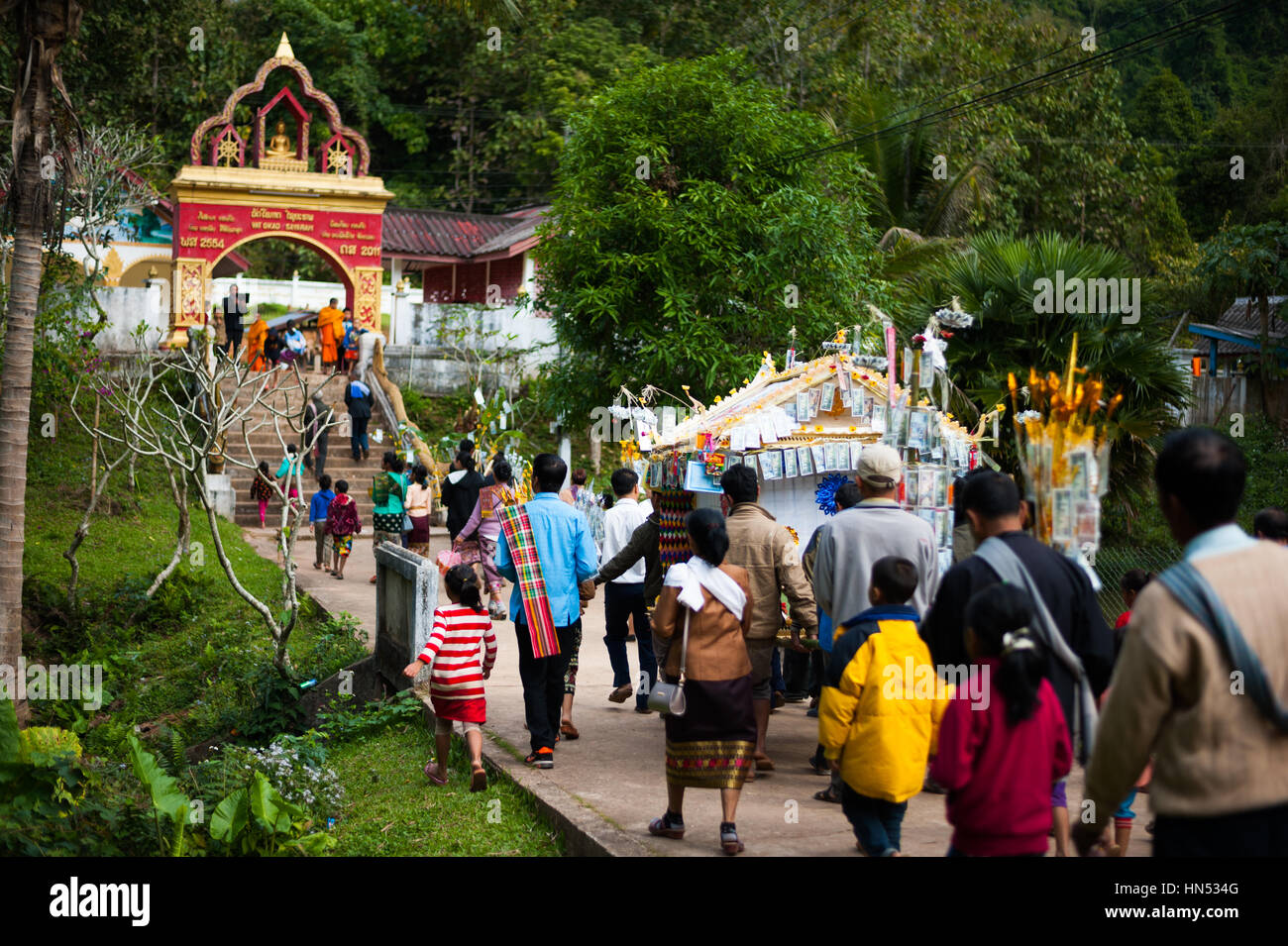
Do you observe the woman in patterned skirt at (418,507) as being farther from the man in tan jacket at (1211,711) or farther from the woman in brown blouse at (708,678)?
the man in tan jacket at (1211,711)

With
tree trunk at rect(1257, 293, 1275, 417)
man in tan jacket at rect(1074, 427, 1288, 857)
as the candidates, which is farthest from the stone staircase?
man in tan jacket at rect(1074, 427, 1288, 857)

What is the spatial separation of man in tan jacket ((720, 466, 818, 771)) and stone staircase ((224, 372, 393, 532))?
1475cm

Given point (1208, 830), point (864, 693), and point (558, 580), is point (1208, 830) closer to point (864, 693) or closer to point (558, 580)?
point (864, 693)

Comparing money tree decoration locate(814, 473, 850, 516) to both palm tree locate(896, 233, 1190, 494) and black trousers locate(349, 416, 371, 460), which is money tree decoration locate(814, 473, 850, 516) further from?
black trousers locate(349, 416, 371, 460)

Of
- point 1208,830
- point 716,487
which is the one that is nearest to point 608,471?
point 716,487

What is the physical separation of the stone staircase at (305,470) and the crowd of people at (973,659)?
1407cm

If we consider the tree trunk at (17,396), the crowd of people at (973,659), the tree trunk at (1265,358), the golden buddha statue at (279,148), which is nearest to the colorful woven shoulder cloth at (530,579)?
the crowd of people at (973,659)

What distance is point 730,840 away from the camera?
5.75 m

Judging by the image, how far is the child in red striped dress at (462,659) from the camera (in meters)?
7.38

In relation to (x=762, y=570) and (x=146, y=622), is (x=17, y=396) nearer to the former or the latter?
(x=146, y=622)

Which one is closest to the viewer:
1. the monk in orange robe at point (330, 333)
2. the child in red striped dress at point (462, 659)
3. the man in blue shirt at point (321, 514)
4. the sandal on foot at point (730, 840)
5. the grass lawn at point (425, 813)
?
the sandal on foot at point (730, 840)

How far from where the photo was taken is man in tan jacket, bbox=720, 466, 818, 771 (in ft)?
23.6

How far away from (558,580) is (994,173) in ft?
75.3

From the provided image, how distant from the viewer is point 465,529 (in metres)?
12.4
